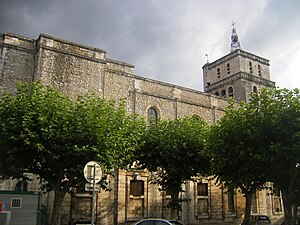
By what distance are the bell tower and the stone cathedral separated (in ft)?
18.8

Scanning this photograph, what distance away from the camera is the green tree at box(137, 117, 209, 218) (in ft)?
56.3

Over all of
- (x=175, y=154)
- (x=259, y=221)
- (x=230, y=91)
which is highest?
(x=230, y=91)

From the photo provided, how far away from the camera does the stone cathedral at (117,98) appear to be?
1955 cm

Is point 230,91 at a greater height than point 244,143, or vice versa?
point 230,91

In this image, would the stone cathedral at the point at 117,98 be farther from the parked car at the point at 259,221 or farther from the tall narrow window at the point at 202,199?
the parked car at the point at 259,221

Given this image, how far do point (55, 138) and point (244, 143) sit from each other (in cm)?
800

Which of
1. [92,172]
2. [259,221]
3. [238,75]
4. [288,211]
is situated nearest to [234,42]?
[238,75]

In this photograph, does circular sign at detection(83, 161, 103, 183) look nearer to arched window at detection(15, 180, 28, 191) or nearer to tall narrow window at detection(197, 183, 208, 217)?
arched window at detection(15, 180, 28, 191)

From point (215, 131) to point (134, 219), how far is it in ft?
31.8

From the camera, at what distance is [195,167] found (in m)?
17.8

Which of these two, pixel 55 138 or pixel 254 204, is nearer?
pixel 55 138

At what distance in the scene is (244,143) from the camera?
13828 millimetres

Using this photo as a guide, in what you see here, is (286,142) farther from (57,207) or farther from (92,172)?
(57,207)

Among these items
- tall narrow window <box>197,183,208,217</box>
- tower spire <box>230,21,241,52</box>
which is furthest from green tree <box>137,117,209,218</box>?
tower spire <box>230,21,241,52</box>
